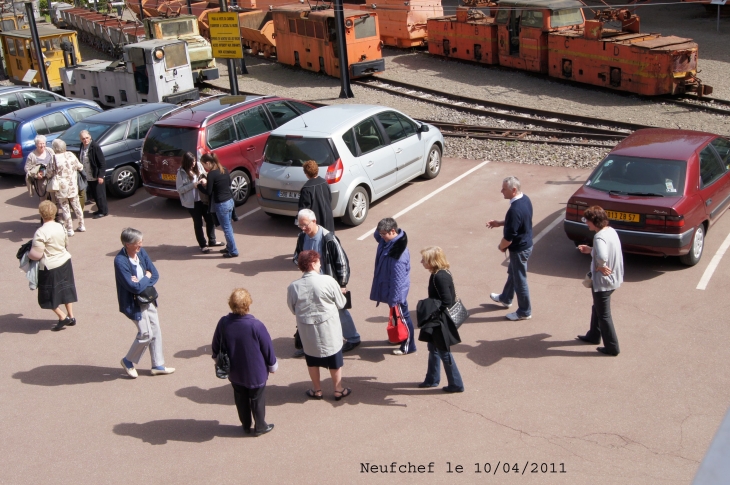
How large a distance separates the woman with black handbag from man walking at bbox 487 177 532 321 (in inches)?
142

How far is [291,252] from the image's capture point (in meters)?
11.0

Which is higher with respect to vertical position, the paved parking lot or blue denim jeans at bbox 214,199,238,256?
blue denim jeans at bbox 214,199,238,256

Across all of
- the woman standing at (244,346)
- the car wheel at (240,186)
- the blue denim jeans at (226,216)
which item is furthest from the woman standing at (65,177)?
the woman standing at (244,346)

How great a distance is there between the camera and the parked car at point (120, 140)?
14.0 meters

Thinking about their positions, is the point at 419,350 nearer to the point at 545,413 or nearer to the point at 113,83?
the point at 545,413

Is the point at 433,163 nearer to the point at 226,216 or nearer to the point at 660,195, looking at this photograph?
the point at 226,216

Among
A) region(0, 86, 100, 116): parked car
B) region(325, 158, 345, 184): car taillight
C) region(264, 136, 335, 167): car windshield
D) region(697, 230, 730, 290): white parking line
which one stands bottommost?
region(697, 230, 730, 290): white parking line

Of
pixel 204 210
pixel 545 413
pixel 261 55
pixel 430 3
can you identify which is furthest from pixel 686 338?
pixel 261 55

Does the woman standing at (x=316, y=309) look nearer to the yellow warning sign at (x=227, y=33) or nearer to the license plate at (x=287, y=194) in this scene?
the license plate at (x=287, y=194)

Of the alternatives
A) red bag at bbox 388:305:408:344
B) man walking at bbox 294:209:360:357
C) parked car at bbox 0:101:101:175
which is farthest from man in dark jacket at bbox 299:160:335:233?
parked car at bbox 0:101:101:175

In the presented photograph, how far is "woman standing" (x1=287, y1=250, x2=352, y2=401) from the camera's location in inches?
255

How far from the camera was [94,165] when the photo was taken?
1273 cm

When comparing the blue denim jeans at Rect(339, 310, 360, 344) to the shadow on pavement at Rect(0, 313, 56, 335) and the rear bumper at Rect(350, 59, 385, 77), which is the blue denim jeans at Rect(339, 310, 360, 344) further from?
the rear bumper at Rect(350, 59, 385, 77)

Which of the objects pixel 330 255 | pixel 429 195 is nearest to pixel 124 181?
pixel 429 195
